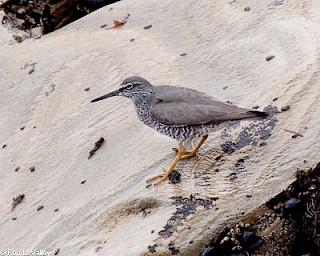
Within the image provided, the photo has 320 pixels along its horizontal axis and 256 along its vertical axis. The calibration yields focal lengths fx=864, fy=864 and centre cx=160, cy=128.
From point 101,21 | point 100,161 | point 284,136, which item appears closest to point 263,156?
point 284,136

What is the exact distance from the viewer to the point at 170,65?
6637 mm

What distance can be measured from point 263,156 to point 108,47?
7.03ft

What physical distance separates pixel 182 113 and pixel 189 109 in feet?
0.19

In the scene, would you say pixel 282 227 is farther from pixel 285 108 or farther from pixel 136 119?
pixel 136 119

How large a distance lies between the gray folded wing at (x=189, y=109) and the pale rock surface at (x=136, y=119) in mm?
234

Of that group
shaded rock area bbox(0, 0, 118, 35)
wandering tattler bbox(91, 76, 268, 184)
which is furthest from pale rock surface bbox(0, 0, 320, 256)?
shaded rock area bbox(0, 0, 118, 35)

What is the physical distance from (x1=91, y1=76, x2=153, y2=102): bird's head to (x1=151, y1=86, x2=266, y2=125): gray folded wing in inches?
4.5

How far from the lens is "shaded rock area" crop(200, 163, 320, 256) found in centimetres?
508

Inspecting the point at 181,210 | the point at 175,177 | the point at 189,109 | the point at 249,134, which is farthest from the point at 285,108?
the point at 181,210

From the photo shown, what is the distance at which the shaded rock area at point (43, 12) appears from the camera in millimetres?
7973

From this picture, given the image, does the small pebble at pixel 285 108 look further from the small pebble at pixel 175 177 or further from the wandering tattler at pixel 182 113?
the small pebble at pixel 175 177

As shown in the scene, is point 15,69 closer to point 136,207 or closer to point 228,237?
point 136,207

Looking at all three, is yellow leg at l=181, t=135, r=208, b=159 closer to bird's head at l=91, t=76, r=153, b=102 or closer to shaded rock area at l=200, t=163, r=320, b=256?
bird's head at l=91, t=76, r=153, b=102

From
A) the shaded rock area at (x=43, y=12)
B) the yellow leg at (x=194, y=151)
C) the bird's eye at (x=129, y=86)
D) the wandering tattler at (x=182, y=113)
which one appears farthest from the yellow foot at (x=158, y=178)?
the shaded rock area at (x=43, y=12)
